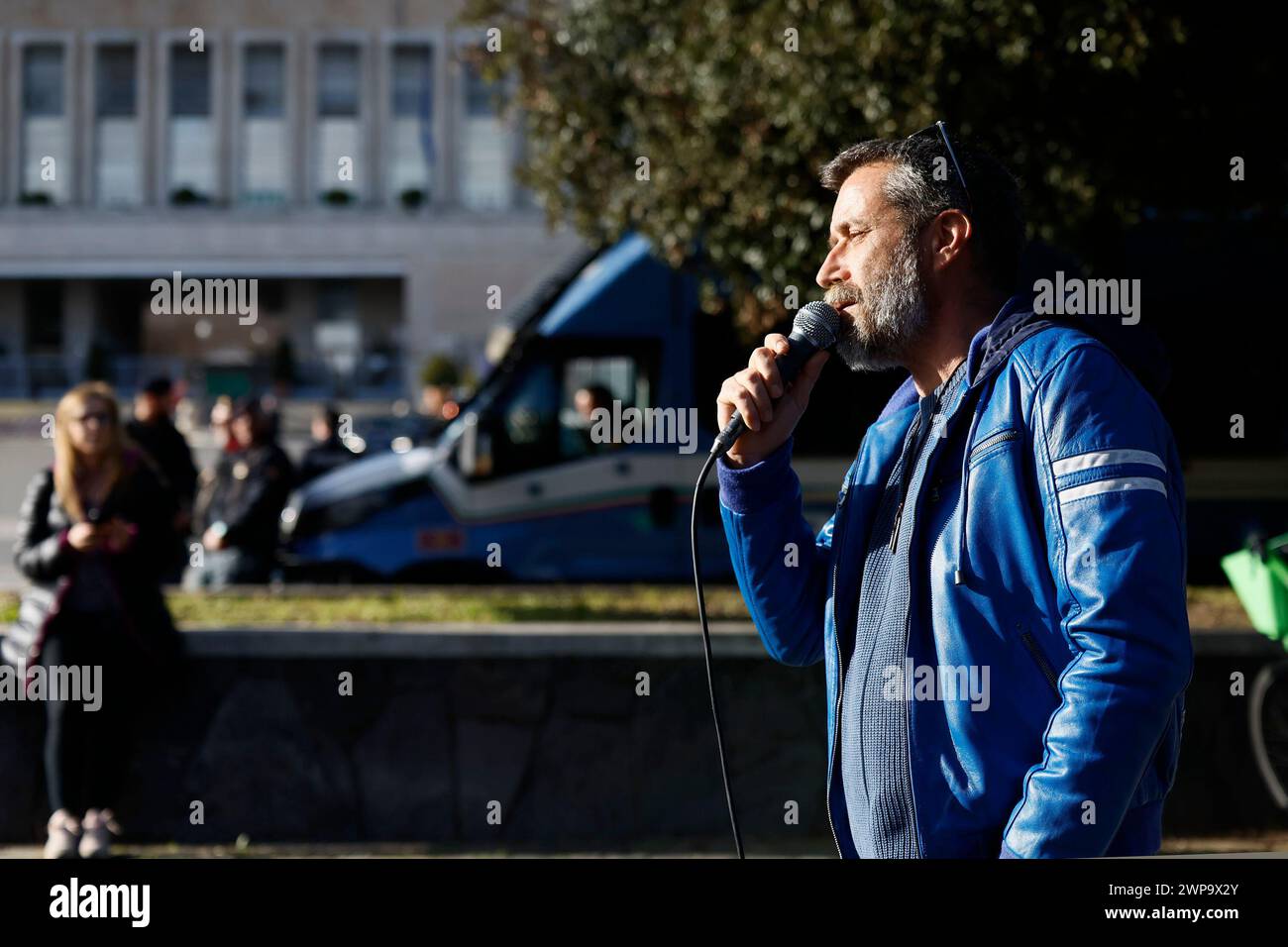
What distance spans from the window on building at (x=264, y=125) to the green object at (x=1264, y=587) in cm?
4365

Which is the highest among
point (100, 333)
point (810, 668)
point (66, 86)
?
point (66, 86)

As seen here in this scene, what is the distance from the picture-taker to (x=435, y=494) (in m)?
10.8

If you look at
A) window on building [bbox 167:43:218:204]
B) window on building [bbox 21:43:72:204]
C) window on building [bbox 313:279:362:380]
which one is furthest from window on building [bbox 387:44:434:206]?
window on building [bbox 21:43:72:204]

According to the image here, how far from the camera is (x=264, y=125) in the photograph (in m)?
46.2

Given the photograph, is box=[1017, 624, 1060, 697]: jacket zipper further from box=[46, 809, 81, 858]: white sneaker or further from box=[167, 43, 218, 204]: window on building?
box=[167, 43, 218, 204]: window on building

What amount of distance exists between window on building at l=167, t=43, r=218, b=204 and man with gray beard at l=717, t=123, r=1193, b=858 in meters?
45.7

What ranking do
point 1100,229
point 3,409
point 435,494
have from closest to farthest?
point 1100,229
point 435,494
point 3,409

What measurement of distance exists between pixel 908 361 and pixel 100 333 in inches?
1934

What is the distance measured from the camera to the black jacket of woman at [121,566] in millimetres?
5727

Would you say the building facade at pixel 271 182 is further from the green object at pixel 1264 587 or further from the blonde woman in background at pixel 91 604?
the green object at pixel 1264 587
